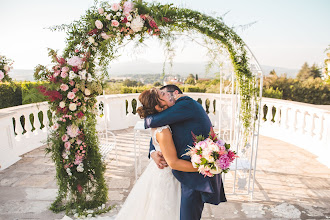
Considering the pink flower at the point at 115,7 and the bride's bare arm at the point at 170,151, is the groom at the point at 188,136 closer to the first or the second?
the bride's bare arm at the point at 170,151

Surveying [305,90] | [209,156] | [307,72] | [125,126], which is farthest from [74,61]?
[307,72]

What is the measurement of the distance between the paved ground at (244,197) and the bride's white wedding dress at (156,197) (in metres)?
0.98

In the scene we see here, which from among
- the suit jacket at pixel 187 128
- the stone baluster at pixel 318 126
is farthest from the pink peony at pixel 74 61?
the stone baluster at pixel 318 126

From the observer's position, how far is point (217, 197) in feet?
6.15

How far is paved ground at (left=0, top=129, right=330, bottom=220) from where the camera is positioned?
2.94 meters

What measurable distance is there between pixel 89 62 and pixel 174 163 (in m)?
1.69

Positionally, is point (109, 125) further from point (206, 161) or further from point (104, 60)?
point (206, 161)

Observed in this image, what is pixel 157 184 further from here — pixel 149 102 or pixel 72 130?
pixel 72 130

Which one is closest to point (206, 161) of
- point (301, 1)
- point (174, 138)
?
point (174, 138)

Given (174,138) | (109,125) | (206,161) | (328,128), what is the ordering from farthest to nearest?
(109,125) < (328,128) < (174,138) < (206,161)

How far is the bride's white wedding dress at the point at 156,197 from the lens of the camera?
6.51 feet

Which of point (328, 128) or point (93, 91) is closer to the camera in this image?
point (93, 91)

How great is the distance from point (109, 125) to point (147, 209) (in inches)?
191

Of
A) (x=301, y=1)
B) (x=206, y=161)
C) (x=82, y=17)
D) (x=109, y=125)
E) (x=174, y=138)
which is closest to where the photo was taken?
(x=206, y=161)
